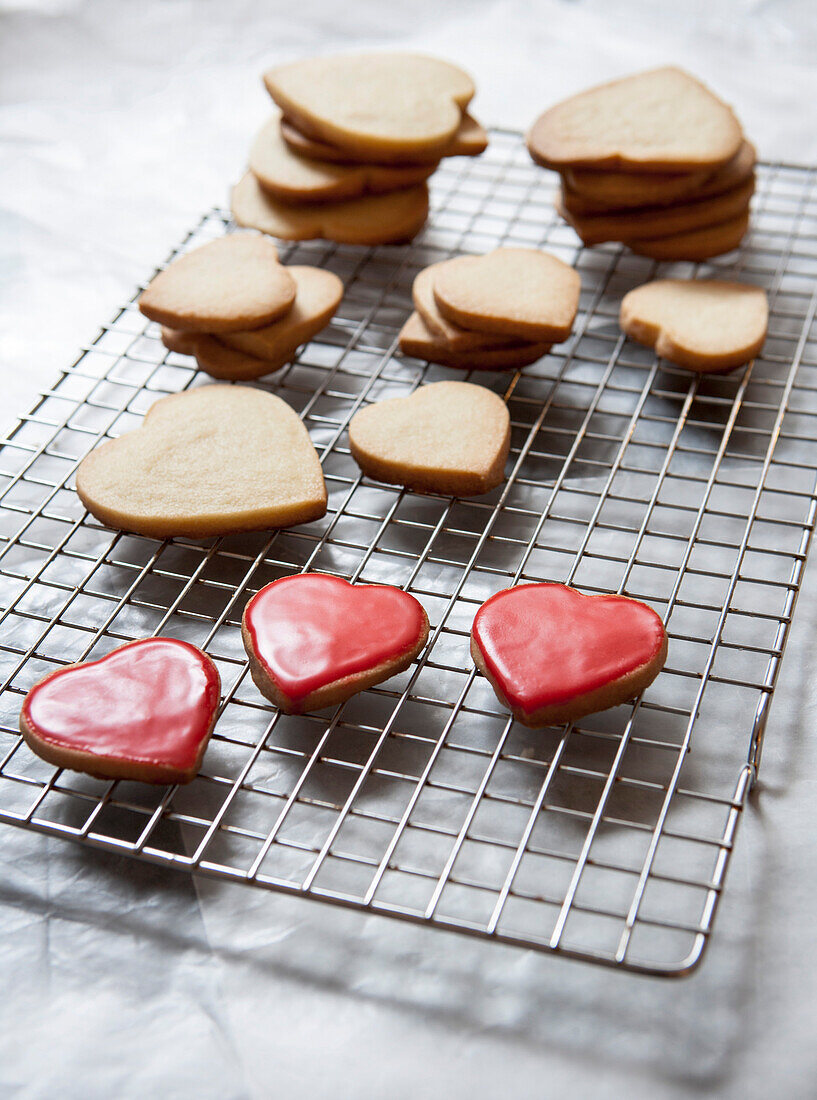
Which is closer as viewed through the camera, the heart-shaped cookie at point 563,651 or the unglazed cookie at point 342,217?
the heart-shaped cookie at point 563,651

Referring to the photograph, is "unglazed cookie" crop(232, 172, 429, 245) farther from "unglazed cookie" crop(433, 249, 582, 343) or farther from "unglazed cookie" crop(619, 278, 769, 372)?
"unglazed cookie" crop(619, 278, 769, 372)

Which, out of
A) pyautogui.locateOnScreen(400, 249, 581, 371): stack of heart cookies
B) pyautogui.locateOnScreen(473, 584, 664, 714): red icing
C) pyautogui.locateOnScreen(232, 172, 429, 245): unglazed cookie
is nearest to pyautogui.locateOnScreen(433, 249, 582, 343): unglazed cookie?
pyautogui.locateOnScreen(400, 249, 581, 371): stack of heart cookies

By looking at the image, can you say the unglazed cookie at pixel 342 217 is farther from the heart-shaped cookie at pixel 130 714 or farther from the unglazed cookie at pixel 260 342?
the heart-shaped cookie at pixel 130 714

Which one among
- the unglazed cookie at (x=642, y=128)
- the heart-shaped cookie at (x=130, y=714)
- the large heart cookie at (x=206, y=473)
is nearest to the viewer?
the heart-shaped cookie at (x=130, y=714)

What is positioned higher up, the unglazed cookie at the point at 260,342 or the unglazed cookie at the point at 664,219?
the unglazed cookie at the point at 664,219

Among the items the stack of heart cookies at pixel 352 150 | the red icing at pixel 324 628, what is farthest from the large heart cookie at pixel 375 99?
the red icing at pixel 324 628

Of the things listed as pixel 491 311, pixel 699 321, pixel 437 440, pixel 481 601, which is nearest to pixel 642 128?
pixel 699 321

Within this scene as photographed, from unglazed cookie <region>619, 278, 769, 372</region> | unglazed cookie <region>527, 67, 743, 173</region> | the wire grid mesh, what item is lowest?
the wire grid mesh
